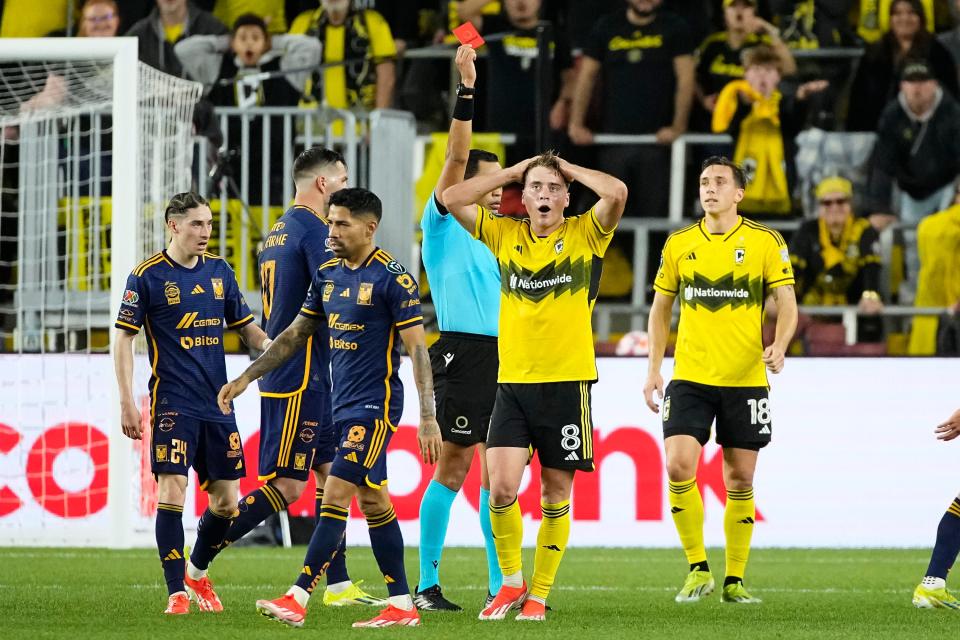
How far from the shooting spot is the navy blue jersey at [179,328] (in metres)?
7.04

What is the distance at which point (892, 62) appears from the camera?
14695 mm

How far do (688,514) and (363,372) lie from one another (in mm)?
2139

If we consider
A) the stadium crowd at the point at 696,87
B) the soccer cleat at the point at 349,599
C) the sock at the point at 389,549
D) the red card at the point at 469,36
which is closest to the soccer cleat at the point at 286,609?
the sock at the point at 389,549

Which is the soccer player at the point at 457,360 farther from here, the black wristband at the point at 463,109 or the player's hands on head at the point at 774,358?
the player's hands on head at the point at 774,358

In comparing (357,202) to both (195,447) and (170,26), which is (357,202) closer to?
(195,447)

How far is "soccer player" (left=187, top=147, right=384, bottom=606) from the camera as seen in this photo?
723 cm

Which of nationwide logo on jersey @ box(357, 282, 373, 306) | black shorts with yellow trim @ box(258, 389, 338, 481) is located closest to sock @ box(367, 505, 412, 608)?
black shorts with yellow trim @ box(258, 389, 338, 481)

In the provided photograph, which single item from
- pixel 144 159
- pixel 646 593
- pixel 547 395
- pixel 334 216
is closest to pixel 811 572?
pixel 646 593

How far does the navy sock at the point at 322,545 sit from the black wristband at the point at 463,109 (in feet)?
Result: 6.06

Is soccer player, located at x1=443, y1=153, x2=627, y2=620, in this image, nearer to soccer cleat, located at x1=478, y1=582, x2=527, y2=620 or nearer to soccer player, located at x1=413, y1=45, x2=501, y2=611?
soccer cleat, located at x1=478, y1=582, x2=527, y2=620

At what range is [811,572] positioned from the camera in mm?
9375

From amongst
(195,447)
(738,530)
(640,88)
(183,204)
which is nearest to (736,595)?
(738,530)

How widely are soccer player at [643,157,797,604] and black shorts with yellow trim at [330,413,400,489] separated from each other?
5.67 feet

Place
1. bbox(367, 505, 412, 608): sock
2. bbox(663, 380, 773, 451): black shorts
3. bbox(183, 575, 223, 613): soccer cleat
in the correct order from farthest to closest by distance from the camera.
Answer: bbox(663, 380, 773, 451): black shorts < bbox(183, 575, 223, 613): soccer cleat < bbox(367, 505, 412, 608): sock
